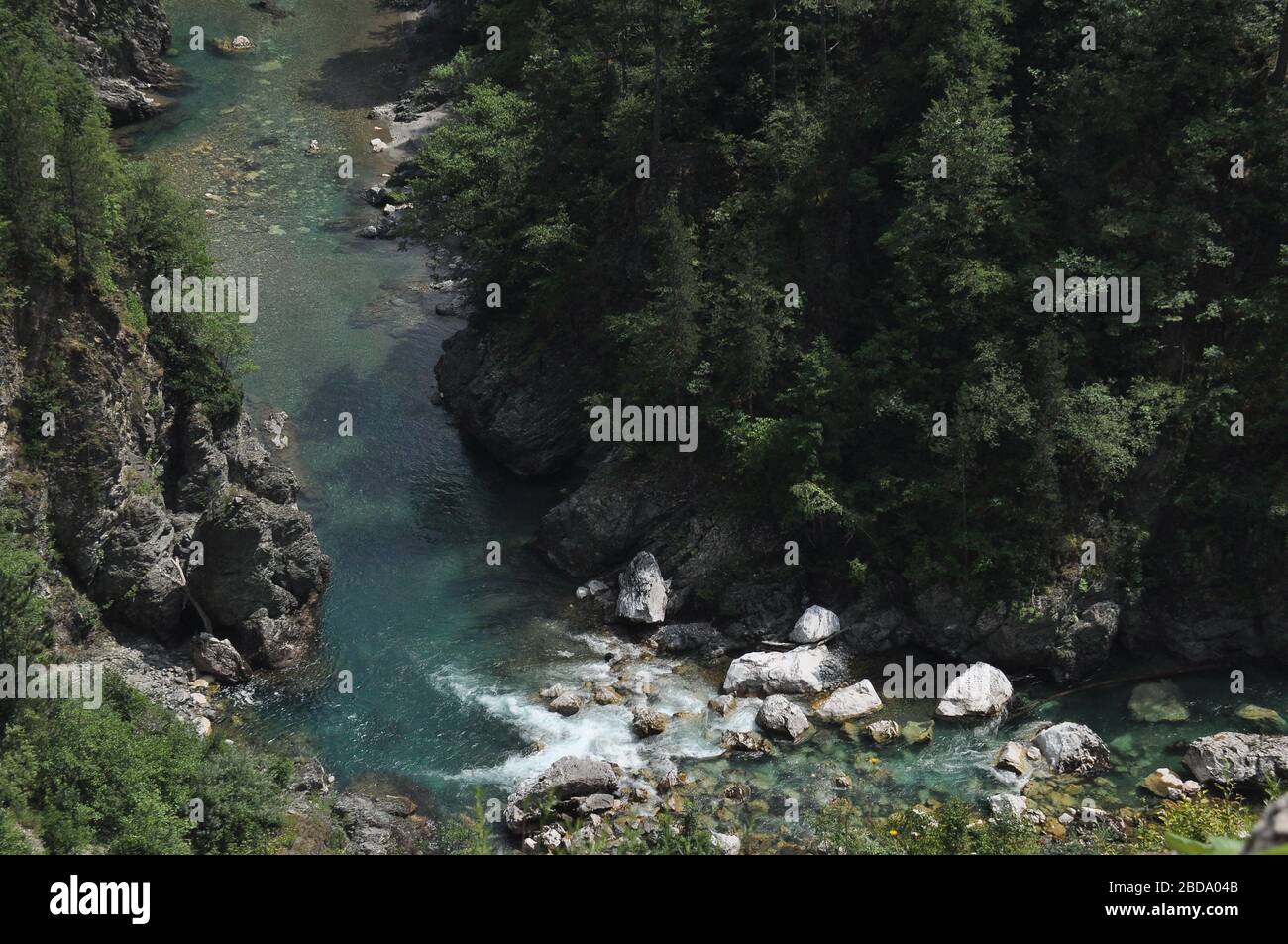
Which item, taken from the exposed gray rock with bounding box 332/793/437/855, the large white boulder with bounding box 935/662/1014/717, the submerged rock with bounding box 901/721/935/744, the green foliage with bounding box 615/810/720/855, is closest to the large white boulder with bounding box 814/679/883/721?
the submerged rock with bounding box 901/721/935/744

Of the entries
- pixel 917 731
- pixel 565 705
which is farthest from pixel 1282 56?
pixel 565 705

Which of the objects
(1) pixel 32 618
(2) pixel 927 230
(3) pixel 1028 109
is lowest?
(1) pixel 32 618

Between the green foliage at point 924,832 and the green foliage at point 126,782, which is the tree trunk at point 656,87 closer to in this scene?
the green foliage at point 924,832

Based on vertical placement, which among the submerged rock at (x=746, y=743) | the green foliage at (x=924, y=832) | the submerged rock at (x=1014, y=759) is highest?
the submerged rock at (x=746, y=743)

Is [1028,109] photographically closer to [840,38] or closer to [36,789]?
[840,38]

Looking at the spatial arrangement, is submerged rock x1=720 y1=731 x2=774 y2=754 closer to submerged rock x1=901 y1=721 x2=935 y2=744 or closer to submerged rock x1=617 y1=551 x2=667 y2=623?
submerged rock x1=901 y1=721 x2=935 y2=744

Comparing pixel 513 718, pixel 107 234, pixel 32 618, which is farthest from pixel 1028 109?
pixel 32 618

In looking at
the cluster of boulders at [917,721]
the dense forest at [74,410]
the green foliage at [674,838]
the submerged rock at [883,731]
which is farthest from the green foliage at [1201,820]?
the dense forest at [74,410]
